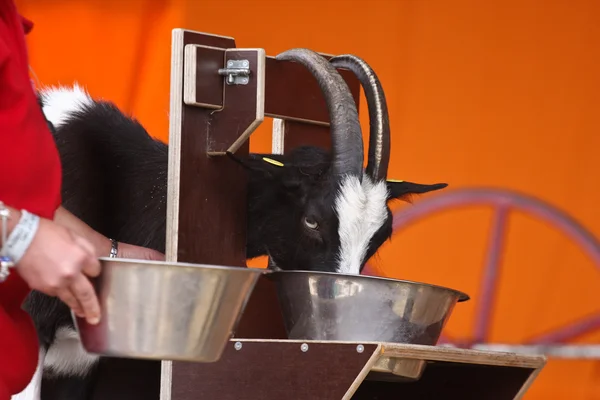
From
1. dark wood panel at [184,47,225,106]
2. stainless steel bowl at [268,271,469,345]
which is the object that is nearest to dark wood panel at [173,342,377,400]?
stainless steel bowl at [268,271,469,345]

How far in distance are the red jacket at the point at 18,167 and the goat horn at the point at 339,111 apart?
1248mm

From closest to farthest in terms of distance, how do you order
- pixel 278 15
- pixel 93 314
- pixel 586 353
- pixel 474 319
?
pixel 93 314 → pixel 586 353 → pixel 474 319 → pixel 278 15

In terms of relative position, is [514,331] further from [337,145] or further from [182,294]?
[182,294]

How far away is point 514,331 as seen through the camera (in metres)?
3.91

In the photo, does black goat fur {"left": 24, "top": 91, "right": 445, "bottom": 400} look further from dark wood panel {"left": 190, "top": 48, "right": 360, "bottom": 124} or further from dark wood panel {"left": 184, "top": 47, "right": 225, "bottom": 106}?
dark wood panel {"left": 184, "top": 47, "right": 225, "bottom": 106}

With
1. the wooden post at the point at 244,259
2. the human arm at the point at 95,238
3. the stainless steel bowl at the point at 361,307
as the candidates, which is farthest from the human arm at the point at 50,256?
the stainless steel bowl at the point at 361,307

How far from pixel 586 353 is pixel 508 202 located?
0.61 m

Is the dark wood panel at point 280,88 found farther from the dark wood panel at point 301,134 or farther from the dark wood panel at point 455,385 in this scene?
the dark wood panel at point 455,385

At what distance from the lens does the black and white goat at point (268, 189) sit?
288 centimetres

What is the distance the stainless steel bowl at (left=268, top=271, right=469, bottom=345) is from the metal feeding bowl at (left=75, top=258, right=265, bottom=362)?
76 centimetres

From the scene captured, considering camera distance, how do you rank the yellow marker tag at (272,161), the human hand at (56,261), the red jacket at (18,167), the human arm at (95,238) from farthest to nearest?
the yellow marker tag at (272,161), the human arm at (95,238), the red jacket at (18,167), the human hand at (56,261)

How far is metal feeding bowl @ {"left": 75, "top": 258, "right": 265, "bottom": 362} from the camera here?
62.9 inches

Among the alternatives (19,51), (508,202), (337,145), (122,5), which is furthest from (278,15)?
(19,51)

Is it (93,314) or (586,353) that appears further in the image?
(586,353)
